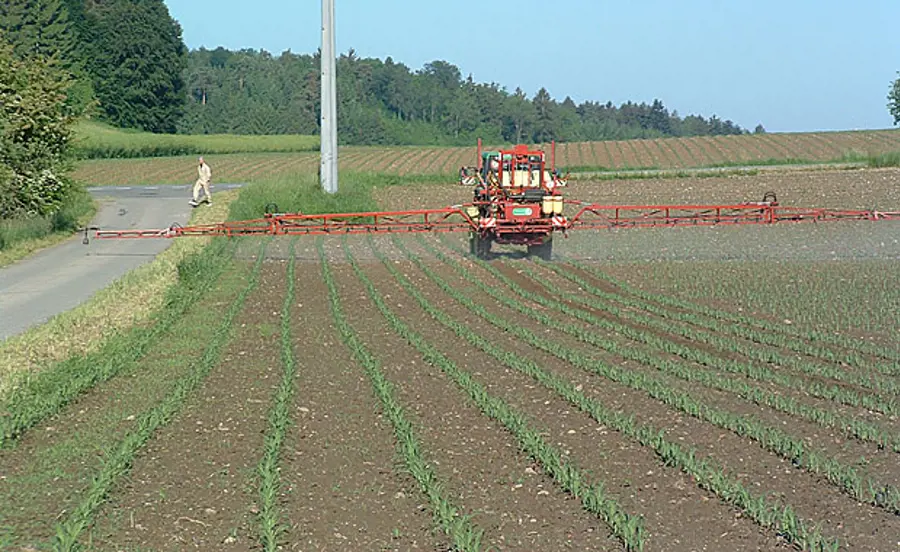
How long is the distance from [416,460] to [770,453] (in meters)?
2.98

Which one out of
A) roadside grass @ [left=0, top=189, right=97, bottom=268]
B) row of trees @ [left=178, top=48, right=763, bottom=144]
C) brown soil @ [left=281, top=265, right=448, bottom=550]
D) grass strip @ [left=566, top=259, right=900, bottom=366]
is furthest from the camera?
row of trees @ [left=178, top=48, right=763, bottom=144]

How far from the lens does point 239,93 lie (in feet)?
519

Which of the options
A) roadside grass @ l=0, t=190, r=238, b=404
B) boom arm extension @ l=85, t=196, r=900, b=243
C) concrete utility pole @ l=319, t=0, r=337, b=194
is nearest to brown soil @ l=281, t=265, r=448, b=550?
roadside grass @ l=0, t=190, r=238, b=404

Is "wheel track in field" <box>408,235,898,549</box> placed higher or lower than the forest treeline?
lower

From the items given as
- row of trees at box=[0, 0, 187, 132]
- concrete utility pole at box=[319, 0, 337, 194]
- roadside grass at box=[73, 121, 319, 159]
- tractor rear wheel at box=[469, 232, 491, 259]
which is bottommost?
tractor rear wheel at box=[469, 232, 491, 259]

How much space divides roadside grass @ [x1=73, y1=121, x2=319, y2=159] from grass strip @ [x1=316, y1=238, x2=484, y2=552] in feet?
154

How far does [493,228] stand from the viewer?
68.8ft

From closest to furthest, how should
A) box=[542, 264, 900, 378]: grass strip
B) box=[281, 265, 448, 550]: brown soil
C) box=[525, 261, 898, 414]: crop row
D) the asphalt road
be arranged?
box=[281, 265, 448, 550]: brown soil < box=[525, 261, 898, 414]: crop row < box=[542, 264, 900, 378]: grass strip < the asphalt road

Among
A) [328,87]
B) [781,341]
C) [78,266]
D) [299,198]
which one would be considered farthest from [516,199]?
[328,87]

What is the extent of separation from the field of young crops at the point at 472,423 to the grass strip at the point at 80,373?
1.7 inches

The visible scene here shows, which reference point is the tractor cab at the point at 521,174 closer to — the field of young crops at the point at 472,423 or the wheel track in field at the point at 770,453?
the field of young crops at the point at 472,423

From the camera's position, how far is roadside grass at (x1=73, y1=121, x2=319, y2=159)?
68562 mm

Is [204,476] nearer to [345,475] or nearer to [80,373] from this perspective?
[345,475]

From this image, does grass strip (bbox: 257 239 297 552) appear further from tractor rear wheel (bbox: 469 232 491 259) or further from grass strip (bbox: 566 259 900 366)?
tractor rear wheel (bbox: 469 232 491 259)
